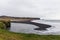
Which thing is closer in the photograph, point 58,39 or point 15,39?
point 15,39

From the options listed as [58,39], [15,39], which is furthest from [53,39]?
[15,39]

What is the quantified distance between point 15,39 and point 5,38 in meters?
1.17

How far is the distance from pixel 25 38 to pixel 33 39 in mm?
983

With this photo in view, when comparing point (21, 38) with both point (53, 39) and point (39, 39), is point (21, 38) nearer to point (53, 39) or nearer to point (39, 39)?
point (39, 39)

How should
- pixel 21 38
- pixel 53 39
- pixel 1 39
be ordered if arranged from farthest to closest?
pixel 53 39
pixel 21 38
pixel 1 39

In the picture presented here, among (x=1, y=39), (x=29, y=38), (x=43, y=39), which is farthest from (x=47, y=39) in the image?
(x=1, y=39)

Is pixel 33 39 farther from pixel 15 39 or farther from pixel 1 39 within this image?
pixel 1 39

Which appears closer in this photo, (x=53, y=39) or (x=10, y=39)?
(x=10, y=39)

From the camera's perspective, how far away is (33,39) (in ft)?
79.5

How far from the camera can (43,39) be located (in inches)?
981

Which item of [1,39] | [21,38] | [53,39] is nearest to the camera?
[1,39]

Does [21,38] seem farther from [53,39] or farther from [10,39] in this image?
[53,39]

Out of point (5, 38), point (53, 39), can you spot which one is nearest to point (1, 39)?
point (5, 38)

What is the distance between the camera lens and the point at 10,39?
2217 cm
